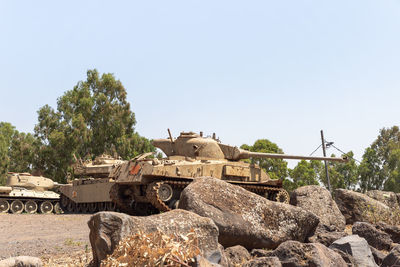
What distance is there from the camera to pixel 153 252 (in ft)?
14.3

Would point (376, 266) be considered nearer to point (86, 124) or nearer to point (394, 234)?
point (394, 234)

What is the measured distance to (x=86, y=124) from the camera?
41156 millimetres

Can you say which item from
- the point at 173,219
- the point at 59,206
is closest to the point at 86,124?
the point at 59,206

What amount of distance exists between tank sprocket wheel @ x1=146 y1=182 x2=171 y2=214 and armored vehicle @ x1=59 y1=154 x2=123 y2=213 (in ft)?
14.1

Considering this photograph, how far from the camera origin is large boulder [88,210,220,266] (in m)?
5.52

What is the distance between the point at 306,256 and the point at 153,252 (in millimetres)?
2591

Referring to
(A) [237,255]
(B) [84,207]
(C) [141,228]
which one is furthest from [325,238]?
(B) [84,207]

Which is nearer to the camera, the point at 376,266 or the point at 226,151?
the point at 376,266

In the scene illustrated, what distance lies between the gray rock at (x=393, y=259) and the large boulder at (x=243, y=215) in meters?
1.52

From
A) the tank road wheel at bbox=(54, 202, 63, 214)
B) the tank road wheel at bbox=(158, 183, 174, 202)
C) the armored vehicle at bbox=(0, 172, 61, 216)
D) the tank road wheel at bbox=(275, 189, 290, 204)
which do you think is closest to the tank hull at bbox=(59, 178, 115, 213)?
the tank road wheel at bbox=(54, 202, 63, 214)

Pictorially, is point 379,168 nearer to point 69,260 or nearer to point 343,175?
point 343,175

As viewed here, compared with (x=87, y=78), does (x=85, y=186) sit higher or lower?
lower

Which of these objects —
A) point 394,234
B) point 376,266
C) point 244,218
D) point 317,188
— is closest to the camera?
point 376,266

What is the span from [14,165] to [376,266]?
50813 mm
